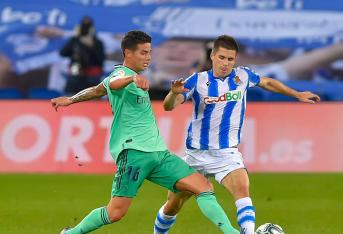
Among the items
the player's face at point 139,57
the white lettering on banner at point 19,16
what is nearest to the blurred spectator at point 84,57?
the white lettering on banner at point 19,16

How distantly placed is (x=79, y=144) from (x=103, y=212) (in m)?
8.31

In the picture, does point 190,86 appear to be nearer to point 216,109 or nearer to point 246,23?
point 216,109

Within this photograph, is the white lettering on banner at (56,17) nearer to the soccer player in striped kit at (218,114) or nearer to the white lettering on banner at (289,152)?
the white lettering on banner at (289,152)

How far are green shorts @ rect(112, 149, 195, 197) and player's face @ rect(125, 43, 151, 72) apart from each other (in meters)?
0.79

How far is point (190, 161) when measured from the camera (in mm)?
9391

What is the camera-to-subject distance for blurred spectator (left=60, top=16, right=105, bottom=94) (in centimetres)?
2061

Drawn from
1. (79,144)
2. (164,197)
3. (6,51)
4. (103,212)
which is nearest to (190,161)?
(103,212)

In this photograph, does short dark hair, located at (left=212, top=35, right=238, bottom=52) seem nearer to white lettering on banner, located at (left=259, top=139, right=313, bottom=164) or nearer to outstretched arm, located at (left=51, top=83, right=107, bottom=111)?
outstretched arm, located at (left=51, top=83, right=107, bottom=111)

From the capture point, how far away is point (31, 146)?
1691cm

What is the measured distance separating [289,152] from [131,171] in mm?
8906

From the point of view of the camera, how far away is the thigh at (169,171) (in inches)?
346

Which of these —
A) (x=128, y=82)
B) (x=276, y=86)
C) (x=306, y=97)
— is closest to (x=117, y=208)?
(x=128, y=82)

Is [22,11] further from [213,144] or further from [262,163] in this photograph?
[213,144]

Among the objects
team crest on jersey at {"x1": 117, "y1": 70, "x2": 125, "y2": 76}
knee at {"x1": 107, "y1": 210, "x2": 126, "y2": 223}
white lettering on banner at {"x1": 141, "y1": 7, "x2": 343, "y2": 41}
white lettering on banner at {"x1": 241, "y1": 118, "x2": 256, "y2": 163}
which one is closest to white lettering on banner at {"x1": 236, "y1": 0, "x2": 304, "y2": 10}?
white lettering on banner at {"x1": 141, "y1": 7, "x2": 343, "y2": 41}
